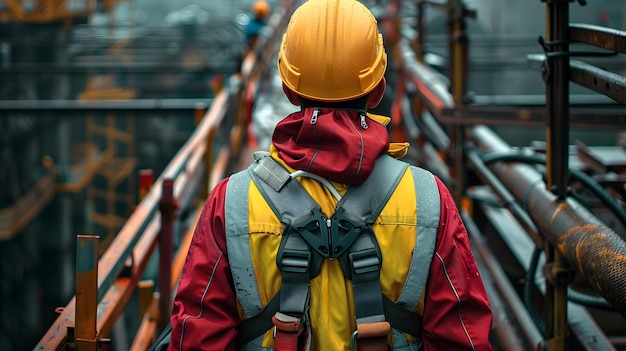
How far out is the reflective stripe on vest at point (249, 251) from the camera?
2.21m

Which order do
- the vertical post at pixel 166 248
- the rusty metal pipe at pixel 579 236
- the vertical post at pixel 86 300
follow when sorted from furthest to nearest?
the vertical post at pixel 166 248 → the vertical post at pixel 86 300 → the rusty metal pipe at pixel 579 236

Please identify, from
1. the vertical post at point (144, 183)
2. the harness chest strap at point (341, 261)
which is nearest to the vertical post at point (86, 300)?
the harness chest strap at point (341, 261)

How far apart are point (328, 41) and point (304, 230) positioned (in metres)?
0.51

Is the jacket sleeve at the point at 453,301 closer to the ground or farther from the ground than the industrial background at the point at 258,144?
farther from the ground

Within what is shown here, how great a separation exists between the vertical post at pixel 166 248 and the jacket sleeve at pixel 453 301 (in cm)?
246

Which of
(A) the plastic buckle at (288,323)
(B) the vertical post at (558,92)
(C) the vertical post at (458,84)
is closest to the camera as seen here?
(A) the plastic buckle at (288,323)

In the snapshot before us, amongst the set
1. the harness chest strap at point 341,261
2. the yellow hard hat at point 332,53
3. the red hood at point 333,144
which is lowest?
the harness chest strap at point 341,261

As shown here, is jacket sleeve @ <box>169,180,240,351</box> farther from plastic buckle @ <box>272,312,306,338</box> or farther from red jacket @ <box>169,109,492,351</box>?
plastic buckle @ <box>272,312,306,338</box>

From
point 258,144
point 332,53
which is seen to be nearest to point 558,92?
point 332,53

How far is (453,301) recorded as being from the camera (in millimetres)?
2205

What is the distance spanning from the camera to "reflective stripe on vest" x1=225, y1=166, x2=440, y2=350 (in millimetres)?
2207

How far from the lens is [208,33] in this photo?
21.3 meters

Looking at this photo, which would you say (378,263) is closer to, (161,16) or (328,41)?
(328,41)

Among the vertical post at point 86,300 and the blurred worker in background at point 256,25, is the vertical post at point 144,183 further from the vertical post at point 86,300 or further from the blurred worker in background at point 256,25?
the blurred worker in background at point 256,25
